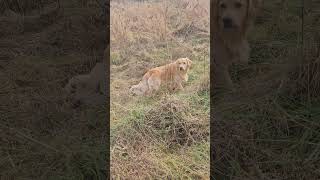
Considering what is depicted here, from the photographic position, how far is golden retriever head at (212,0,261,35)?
359 cm

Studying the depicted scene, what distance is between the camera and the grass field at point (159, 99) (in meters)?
2.77

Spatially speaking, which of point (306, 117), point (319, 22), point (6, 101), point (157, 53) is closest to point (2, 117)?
point (6, 101)

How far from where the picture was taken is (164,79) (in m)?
3.52

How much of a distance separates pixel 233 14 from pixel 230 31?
210 mm

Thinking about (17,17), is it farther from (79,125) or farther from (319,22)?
(319,22)

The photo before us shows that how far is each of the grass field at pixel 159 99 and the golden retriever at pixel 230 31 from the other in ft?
0.46

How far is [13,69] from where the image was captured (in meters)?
3.85

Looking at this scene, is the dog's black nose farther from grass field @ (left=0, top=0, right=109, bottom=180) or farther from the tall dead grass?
grass field @ (left=0, top=0, right=109, bottom=180)

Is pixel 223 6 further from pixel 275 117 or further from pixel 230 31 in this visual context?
pixel 275 117

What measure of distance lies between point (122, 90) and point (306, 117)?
1328 millimetres

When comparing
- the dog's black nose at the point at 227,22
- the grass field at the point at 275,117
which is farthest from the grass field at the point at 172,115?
the dog's black nose at the point at 227,22

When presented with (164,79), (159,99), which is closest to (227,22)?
(164,79)

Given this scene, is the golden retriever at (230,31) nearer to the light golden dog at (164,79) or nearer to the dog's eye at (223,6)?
the dog's eye at (223,6)

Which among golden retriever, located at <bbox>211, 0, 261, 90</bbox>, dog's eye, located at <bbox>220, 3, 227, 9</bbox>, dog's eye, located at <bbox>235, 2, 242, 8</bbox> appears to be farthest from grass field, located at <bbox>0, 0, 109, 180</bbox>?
dog's eye, located at <bbox>235, 2, 242, 8</bbox>
